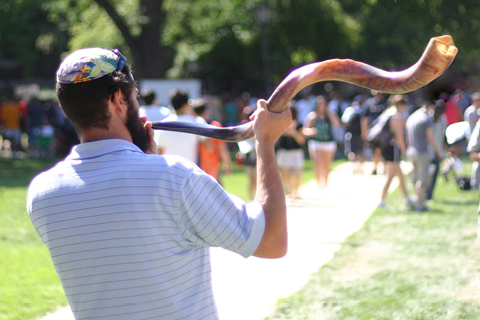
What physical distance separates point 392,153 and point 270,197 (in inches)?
382

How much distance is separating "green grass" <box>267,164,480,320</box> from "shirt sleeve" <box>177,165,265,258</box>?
12.2 ft

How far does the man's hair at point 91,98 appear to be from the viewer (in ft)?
6.58

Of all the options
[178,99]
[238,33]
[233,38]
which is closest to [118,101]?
[178,99]

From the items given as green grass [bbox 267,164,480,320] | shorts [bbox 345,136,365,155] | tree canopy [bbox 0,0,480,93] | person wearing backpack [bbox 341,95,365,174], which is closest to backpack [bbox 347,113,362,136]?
person wearing backpack [bbox 341,95,365,174]

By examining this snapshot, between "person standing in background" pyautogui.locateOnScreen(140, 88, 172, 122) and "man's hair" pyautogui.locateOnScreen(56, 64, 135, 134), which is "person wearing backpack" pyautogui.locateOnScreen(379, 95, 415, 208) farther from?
"man's hair" pyautogui.locateOnScreen(56, 64, 135, 134)

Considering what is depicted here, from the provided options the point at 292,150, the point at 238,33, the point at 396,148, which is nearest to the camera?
the point at 396,148

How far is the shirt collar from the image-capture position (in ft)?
6.58

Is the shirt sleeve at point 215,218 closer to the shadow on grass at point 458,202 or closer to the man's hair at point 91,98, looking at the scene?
the man's hair at point 91,98

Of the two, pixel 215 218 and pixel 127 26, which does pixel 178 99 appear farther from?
pixel 127 26

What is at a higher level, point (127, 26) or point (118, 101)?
point (127, 26)

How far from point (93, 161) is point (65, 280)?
0.40 m

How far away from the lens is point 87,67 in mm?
2012

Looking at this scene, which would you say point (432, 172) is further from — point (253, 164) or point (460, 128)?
point (460, 128)

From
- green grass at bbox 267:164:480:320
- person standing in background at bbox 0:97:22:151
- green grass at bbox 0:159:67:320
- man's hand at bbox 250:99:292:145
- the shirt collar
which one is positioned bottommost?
green grass at bbox 267:164:480:320
